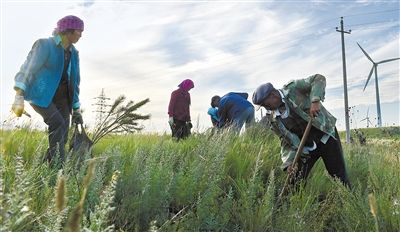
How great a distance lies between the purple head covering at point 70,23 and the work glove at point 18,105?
905 mm

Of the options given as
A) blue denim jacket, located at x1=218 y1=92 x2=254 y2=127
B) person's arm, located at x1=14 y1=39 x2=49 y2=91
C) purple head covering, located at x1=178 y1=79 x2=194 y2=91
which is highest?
purple head covering, located at x1=178 y1=79 x2=194 y2=91

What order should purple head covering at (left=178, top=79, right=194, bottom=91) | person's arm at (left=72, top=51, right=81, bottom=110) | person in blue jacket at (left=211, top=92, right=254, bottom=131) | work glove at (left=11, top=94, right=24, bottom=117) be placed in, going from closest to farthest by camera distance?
work glove at (left=11, top=94, right=24, bottom=117)
person's arm at (left=72, top=51, right=81, bottom=110)
person in blue jacket at (left=211, top=92, right=254, bottom=131)
purple head covering at (left=178, top=79, right=194, bottom=91)

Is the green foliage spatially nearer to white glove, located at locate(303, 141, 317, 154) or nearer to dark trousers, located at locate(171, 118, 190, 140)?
white glove, located at locate(303, 141, 317, 154)

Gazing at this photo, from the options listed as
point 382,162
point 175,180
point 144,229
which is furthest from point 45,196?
point 382,162

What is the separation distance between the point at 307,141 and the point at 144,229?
2.46 m

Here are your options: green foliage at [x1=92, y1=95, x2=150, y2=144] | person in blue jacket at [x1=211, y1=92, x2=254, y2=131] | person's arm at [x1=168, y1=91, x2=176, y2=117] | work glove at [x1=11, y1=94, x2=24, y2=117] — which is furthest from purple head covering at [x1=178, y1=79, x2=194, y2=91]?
green foliage at [x1=92, y1=95, x2=150, y2=144]

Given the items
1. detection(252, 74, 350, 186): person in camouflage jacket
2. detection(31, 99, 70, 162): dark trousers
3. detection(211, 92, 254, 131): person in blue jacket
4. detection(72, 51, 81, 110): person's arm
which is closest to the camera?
detection(31, 99, 70, 162): dark trousers

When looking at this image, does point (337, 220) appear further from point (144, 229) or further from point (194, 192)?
point (144, 229)

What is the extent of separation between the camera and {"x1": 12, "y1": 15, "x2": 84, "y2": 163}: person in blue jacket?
468 cm

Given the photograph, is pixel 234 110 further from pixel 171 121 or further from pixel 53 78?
pixel 53 78

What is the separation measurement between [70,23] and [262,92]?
2.09m

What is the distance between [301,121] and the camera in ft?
16.3

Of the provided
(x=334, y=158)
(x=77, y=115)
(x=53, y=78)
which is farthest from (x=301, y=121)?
(x=53, y=78)

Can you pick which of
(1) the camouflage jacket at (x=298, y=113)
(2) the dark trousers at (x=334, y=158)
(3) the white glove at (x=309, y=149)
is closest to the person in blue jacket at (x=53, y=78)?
(1) the camouflage jacket at (x=298, y=113)
